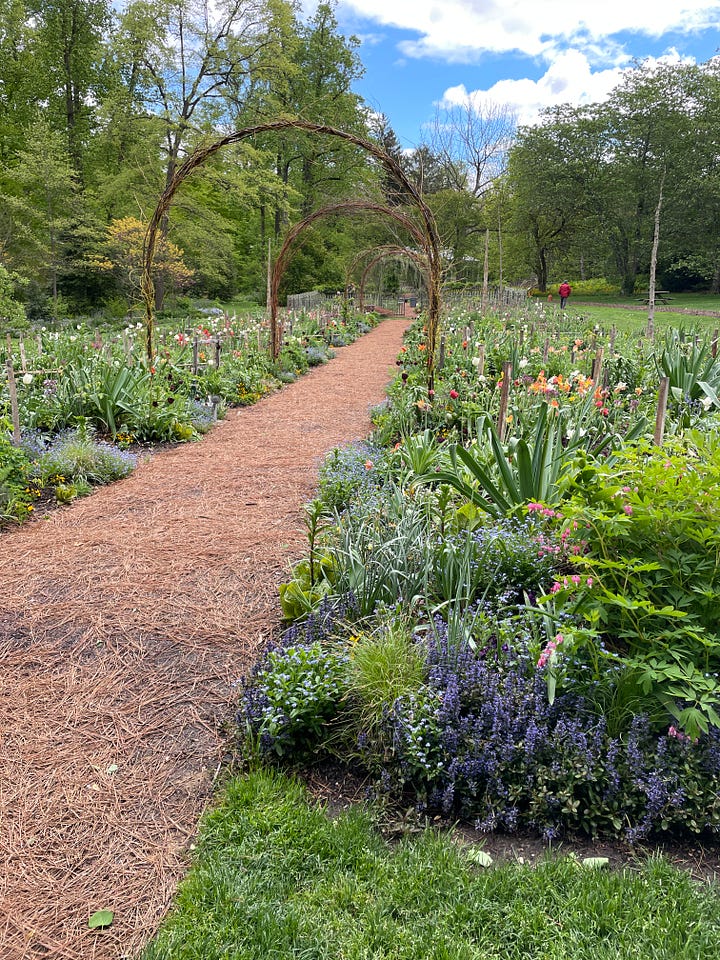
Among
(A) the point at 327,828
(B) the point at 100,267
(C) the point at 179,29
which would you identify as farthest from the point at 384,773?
(C) the point at 179,29

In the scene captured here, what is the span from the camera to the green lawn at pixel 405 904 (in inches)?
62.1

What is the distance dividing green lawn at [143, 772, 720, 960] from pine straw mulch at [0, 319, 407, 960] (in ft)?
0.63

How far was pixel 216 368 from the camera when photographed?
9242 millimetres

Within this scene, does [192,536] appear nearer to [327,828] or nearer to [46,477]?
[46,477]

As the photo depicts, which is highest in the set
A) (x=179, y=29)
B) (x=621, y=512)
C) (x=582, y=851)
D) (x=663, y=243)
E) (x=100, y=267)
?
(x=179, y=29)

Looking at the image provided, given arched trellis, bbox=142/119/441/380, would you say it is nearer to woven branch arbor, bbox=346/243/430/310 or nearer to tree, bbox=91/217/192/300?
woven branch arbor, bbox=346/243/430/310

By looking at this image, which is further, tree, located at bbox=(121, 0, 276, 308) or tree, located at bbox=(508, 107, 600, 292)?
tree, located at bbox=(508, 107, 600, 292)

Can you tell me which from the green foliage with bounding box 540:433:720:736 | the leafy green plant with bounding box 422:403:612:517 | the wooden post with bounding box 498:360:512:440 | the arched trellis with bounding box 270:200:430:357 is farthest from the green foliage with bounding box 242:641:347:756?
the arched trellis with bounding box 270:200:430:357

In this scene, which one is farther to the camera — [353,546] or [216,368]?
[216,368]

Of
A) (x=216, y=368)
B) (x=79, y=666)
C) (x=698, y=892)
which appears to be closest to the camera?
(x=698, y=892)

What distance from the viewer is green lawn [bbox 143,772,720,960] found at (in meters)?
1.58

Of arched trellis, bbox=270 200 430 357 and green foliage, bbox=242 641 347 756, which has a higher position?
arched trellis, bbox=270 200 430 357

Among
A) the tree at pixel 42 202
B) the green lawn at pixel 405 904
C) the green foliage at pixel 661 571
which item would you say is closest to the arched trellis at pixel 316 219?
the green foliage at pixel 661 571

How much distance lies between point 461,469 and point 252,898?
2.79m
